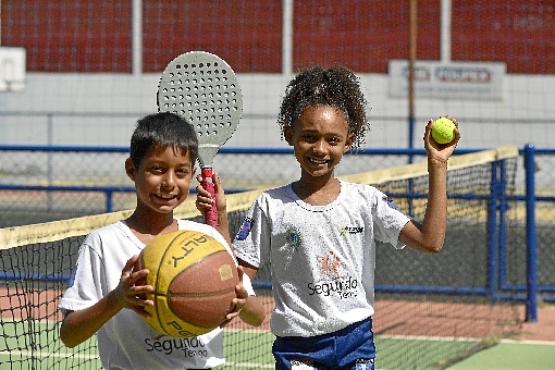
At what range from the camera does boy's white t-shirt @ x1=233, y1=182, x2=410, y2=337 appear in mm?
4371

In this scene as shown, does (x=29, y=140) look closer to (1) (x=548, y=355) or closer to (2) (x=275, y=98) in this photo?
(2) (x=275, y=98)

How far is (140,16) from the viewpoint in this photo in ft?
84.2

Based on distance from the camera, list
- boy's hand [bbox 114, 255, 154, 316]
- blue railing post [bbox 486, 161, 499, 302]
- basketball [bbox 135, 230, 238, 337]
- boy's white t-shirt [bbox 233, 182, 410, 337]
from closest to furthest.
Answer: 1. boy's hand [bbox 114, 255, 154, 316]
2. basketball [bbox 135, 230, 238, 337]
3. boy's white t-shirt [bbox 233, 182, 410, 337]
4. blue railing post [bbox 486, 161, 499, 302]

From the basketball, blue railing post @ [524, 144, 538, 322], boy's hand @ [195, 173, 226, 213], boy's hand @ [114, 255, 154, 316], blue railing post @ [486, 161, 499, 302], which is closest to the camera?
boy's hand @ [114, 255, 154, 316]

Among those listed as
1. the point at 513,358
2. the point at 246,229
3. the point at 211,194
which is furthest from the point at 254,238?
the point at 513,358

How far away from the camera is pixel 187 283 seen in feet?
11.0

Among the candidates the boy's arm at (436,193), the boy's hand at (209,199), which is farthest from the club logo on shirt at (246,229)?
the boy's arm at (436,193)

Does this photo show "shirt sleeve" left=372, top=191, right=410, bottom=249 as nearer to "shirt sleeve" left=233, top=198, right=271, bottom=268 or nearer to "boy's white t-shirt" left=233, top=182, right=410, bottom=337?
"boy's white t-shirt" left=233, top=182, right=410, bottom=337

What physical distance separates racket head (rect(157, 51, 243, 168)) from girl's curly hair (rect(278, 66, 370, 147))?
20 centimetres

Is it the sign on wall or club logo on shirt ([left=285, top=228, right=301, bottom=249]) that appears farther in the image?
the sign on wall

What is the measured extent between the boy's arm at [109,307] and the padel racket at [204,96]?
1.07 metres

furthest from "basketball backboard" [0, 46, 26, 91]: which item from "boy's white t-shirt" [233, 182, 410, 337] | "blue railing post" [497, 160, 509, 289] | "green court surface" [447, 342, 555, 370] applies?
"boy's white t-shirt" [233, 182, 410, 337]

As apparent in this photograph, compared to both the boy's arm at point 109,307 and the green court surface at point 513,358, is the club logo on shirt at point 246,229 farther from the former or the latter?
the green court surface at point 513,358

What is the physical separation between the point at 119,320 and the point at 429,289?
290 inches
